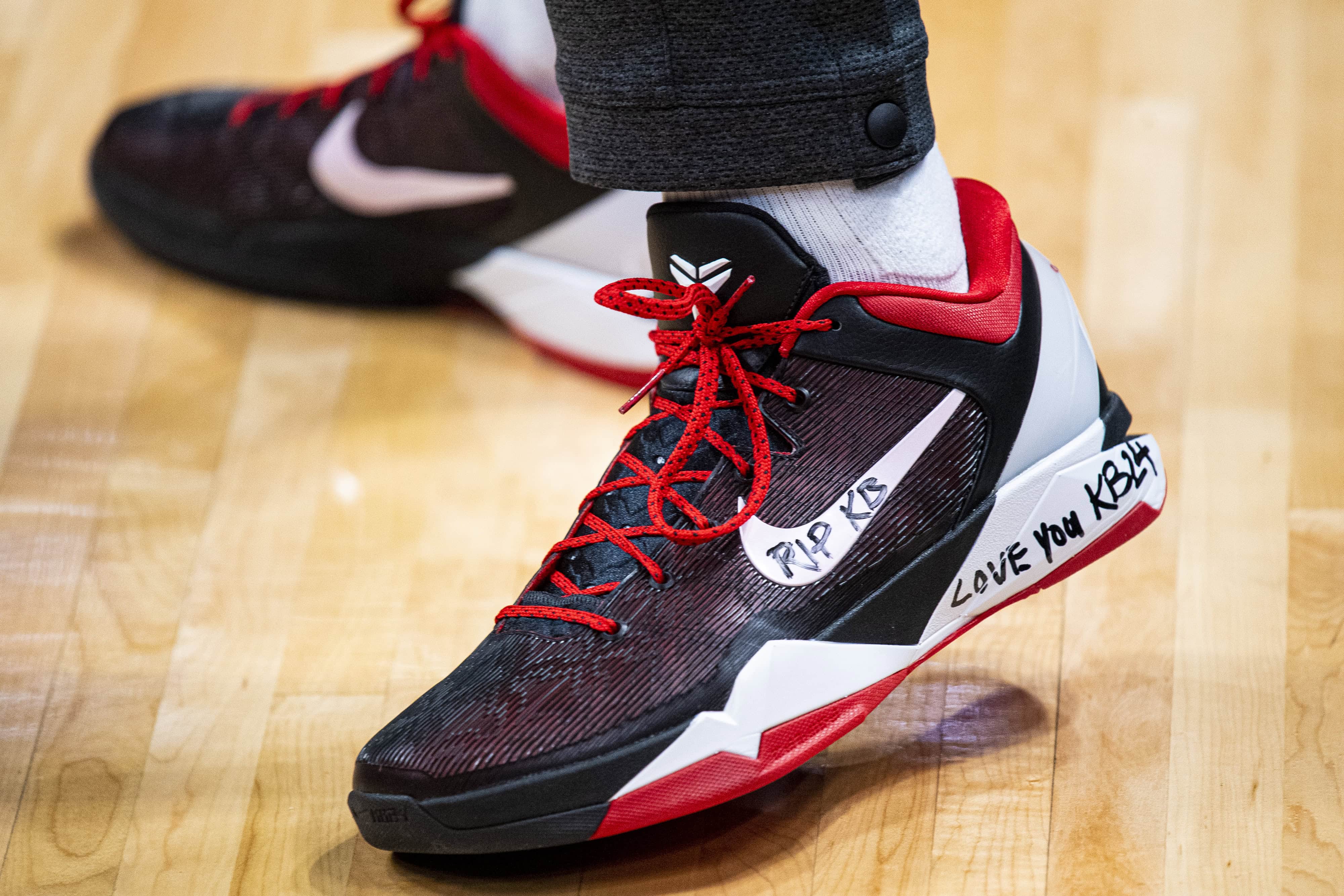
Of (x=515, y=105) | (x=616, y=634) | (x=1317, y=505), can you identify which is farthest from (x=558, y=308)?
(x=1317, y=505)

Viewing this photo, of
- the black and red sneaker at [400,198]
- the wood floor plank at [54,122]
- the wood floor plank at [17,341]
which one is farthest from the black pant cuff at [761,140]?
the wood floor plank at [54,122]

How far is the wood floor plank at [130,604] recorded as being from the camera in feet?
2.56

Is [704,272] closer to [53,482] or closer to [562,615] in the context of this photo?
[562,615]

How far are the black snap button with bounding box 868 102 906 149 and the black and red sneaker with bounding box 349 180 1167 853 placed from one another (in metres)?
0.07

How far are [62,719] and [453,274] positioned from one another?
1.65 feet

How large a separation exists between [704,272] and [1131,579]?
0.38 metres

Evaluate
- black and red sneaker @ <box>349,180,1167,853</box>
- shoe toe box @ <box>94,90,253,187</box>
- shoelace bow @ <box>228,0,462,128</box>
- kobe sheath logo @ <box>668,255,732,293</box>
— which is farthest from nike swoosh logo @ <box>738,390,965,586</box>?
shoe toe box @ <box>94,90,253,187</box>

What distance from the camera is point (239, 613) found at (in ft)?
3.09

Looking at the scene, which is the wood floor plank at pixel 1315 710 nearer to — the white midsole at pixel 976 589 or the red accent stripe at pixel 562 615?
the white midsole at pixel 976 589

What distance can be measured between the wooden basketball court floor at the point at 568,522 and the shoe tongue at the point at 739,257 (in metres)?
0.26

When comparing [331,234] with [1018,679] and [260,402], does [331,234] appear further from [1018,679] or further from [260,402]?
Result: [1018,679]

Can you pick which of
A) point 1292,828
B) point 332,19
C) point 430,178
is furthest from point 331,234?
point 1292,828

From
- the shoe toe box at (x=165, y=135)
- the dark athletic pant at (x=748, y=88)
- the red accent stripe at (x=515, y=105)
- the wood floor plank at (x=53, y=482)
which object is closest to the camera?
the dark athletic pant at (x=748, y=88)

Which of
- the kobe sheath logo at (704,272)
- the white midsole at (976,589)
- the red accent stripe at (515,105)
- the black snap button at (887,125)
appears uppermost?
the black snap button at (887,125)
